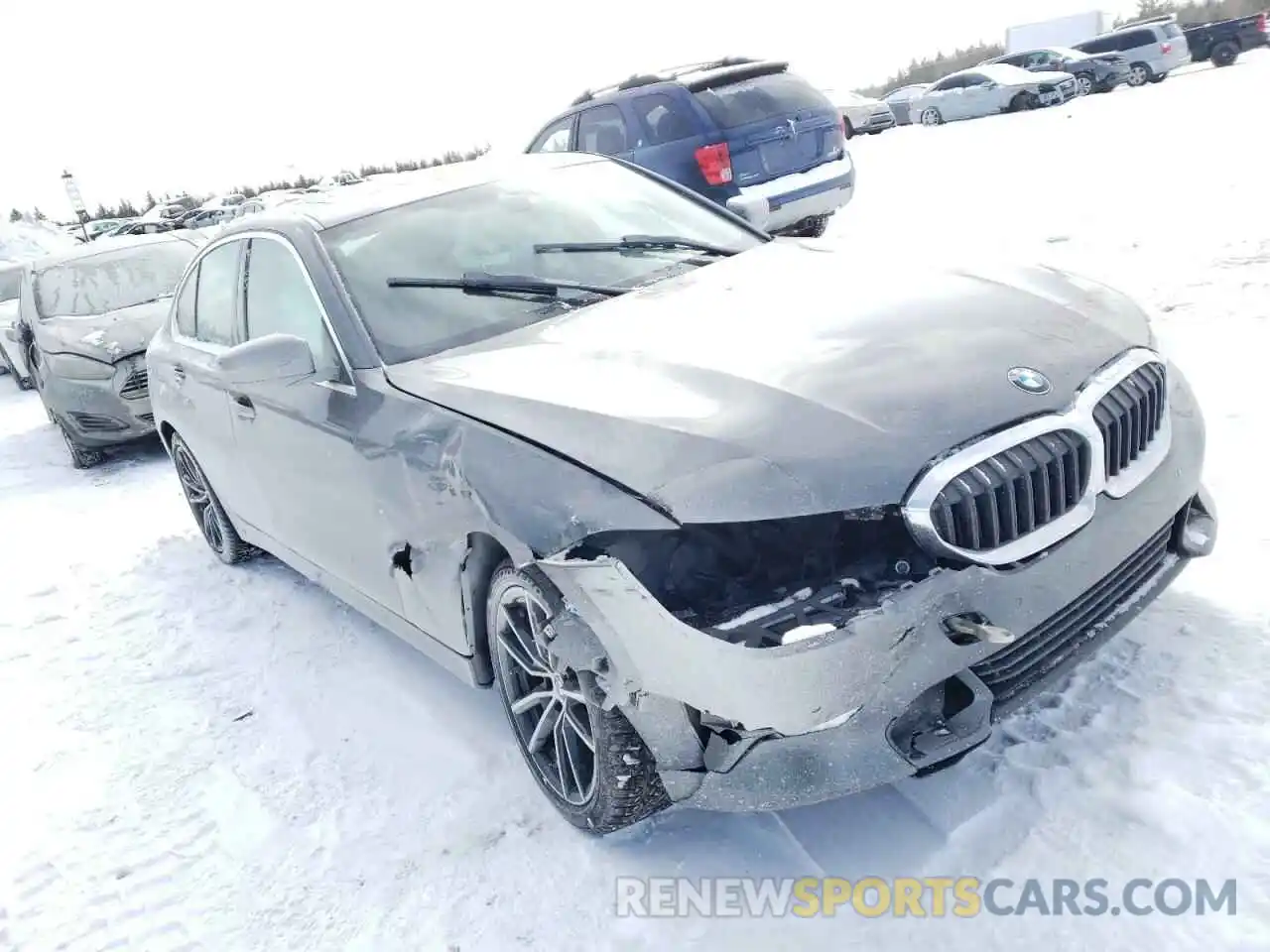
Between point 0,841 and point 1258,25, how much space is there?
94.7 feet

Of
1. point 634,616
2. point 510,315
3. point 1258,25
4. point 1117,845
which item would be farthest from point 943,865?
point 1258,25

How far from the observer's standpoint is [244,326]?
390 centimetres

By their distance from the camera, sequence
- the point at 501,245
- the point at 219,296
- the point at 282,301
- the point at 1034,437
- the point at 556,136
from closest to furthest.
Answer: the point at 1034,437 → the point at 501,245 → the point at 282,301 → the point at 219,296 → the point at 556,136

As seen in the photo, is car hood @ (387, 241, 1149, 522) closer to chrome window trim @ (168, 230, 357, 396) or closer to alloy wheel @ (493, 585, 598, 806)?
chrome window trim @ (168, 230, 357, 396)

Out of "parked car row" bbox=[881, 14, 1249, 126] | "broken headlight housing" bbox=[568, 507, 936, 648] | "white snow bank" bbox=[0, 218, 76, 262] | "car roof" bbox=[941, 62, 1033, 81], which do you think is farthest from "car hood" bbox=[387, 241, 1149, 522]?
"white snow bank" bbox=[0, 218, 76, 262]

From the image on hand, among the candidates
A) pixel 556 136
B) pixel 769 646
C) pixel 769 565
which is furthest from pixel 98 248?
pixel 769 646

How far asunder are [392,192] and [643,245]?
0.99 metres

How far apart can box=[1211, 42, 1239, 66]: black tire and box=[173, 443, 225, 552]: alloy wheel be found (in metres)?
26.2

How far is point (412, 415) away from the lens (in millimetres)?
2771

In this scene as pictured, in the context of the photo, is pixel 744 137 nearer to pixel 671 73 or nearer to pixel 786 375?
pixel 671 73

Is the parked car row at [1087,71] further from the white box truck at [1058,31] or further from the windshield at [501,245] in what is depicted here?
the windshield at [501,245]

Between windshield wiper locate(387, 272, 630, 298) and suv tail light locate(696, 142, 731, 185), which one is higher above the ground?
windshield wiper locate(387, 272, 630, 298)

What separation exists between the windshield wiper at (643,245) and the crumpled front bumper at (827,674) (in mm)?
1517

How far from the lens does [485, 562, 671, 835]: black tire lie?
2.34 m
